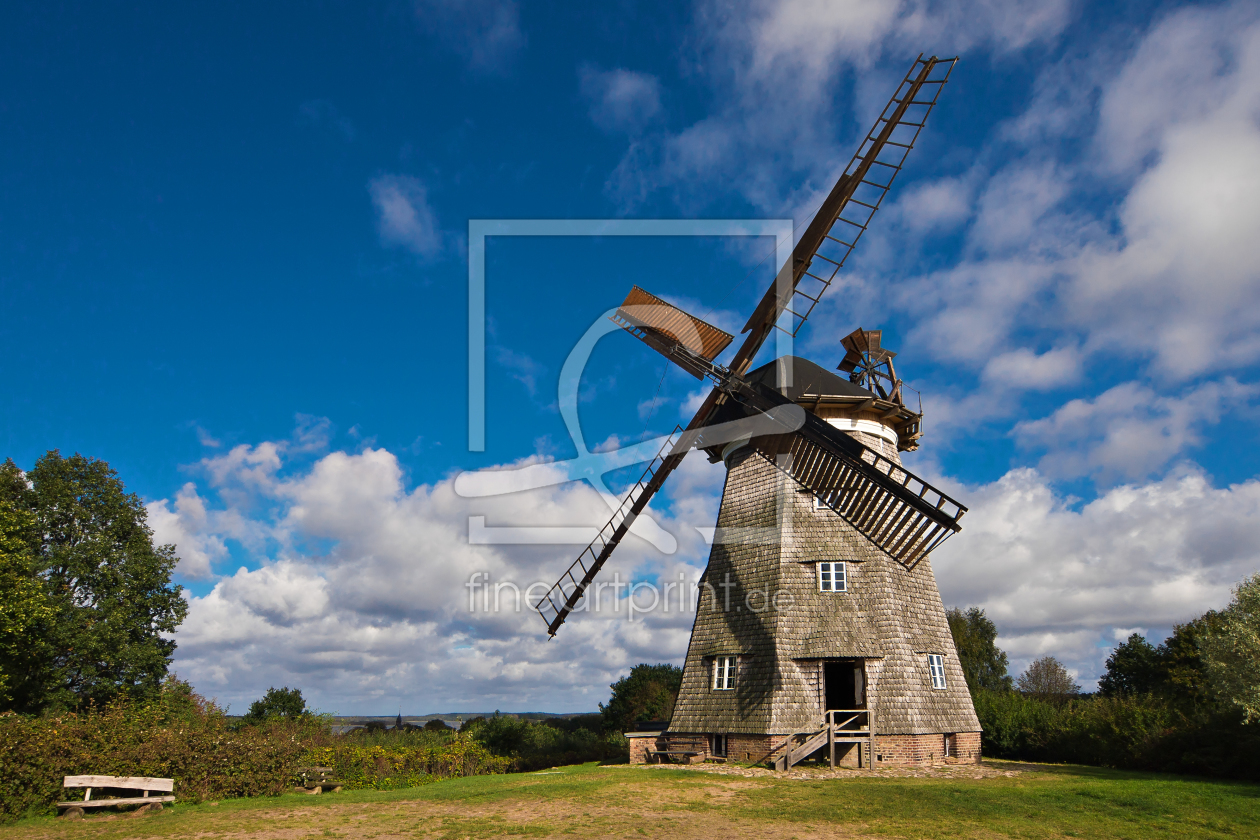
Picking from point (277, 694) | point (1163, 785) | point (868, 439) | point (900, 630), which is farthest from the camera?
point (277, 694)

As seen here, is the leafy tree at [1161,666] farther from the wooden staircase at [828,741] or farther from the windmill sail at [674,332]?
the windmill sail at [674,332]

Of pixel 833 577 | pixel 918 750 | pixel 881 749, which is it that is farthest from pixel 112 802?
pixel 918 750

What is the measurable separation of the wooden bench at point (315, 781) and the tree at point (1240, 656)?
71.7 feet

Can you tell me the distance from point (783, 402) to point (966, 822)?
10.4 m

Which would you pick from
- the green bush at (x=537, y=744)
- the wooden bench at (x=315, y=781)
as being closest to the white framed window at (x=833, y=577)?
the green bush at (x=537, y=744)

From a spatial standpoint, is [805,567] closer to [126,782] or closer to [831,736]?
[831,736]

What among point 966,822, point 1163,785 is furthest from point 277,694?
point 1163,785

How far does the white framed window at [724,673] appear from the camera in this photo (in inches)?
763

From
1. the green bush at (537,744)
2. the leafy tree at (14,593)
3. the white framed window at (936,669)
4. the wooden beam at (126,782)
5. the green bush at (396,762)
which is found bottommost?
the green bush at (537,744)

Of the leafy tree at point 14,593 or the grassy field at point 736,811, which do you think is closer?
the grassy field at point 736,811

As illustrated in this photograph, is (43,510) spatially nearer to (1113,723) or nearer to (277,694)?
(277,694)

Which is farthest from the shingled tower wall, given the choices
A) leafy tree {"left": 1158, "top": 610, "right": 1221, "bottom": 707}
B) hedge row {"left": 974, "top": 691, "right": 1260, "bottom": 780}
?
leafy tree {"left": 1158, "top": 610, "right": 1221, "bottom": 707}

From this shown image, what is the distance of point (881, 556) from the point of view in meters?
19.6

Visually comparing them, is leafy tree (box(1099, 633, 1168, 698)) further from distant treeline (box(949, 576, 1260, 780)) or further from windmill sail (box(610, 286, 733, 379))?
windmill sail (box(610, 286, 733, 379))
